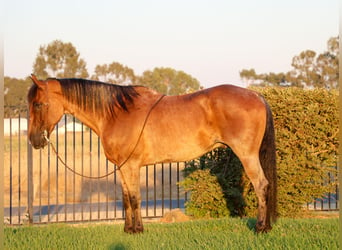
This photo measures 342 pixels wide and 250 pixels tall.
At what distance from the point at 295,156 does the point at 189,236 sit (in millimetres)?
3559

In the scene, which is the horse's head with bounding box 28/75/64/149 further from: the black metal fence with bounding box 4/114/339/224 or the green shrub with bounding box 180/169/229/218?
the green shrub with bounding box 180/169/229/218

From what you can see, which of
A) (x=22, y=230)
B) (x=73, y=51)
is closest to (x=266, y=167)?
(x=22, y=230)

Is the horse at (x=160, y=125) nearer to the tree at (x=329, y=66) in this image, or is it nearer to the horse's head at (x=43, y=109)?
the horse's head at (x=43, y=109)

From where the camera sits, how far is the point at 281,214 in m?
9.48

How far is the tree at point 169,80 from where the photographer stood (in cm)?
5341

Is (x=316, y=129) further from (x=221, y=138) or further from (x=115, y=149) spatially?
(x=115, y=149)

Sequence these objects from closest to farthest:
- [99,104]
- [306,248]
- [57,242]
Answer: [306,248]
[57,242]
[99,104]

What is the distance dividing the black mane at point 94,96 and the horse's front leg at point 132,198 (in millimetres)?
945

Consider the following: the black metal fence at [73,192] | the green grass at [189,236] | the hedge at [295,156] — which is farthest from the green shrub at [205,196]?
the green grass at [189,236]

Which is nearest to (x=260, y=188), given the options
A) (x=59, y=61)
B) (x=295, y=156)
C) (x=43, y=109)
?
(x=295, y=156)

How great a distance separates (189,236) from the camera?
22.7 feet

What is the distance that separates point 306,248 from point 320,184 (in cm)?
410

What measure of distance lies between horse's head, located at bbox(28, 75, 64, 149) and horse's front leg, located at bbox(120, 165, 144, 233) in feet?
4.26

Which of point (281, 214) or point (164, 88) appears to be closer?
point (281, 214)
